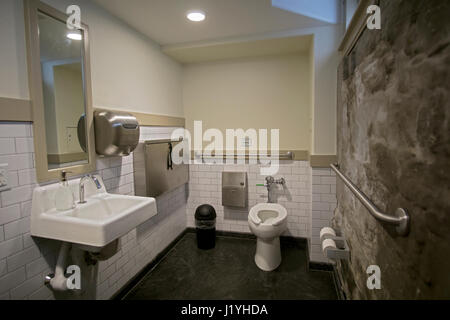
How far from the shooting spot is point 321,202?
2545 millimetres

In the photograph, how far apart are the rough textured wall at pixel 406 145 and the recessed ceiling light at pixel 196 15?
134cm

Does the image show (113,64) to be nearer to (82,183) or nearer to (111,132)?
(111,132)

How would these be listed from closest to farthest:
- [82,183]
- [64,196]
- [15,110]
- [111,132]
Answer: [15,110] < [64,196] < [82,183] < [111,132]

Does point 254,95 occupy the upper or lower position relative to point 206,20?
lower

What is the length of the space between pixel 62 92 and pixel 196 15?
1295mm

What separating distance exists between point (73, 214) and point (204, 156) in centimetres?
197

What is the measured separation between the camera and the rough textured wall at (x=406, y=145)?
0.73 meters

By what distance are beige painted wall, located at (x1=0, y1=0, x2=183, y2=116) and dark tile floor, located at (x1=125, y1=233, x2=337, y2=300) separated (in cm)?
171

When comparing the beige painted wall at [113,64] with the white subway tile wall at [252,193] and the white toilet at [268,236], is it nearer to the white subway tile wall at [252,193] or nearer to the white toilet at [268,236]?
the white subway tile wall at [252,193]

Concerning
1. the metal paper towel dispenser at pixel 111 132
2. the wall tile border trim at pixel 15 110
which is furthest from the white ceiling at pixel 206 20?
the wall tile border trim at pixel 15 110

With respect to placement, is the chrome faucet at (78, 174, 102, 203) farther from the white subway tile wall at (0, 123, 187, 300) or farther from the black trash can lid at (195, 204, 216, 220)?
the black trash can lid at (195, 204, 216, 220)

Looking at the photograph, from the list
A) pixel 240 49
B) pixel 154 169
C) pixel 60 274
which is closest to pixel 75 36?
pixel 154 169
